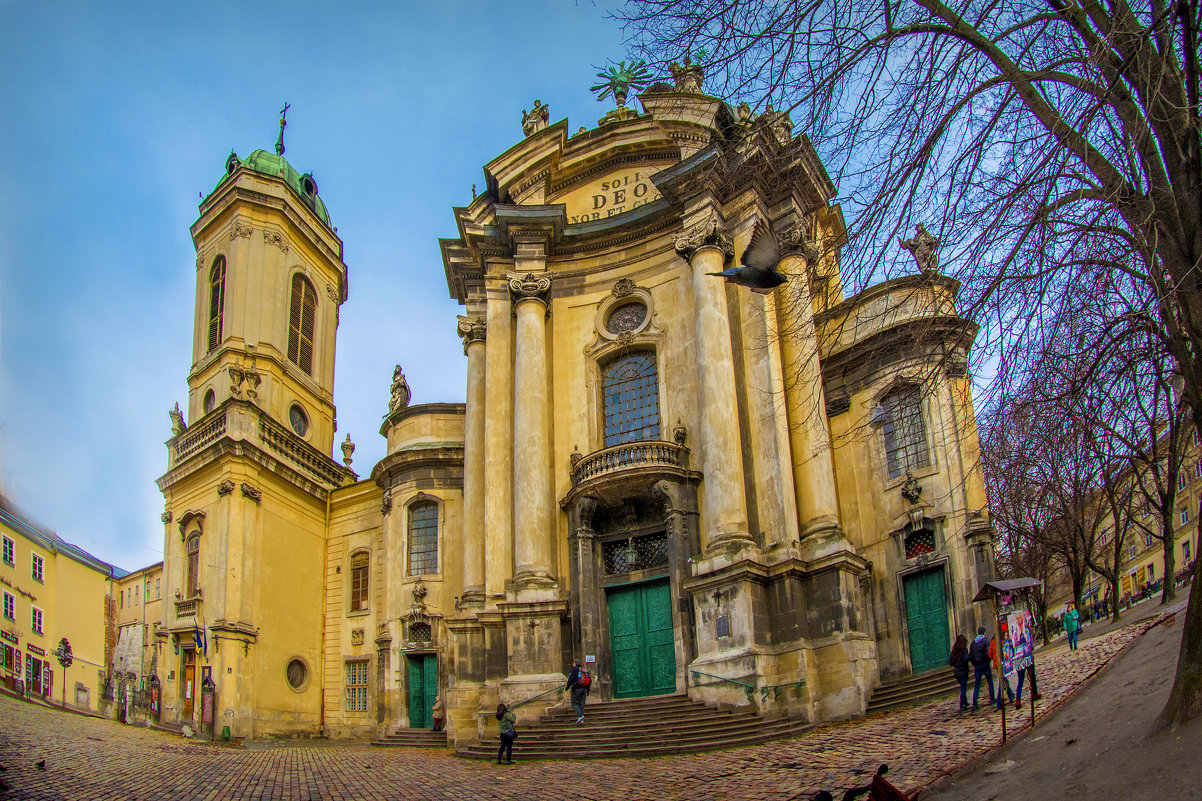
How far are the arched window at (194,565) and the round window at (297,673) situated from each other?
12.3 feet

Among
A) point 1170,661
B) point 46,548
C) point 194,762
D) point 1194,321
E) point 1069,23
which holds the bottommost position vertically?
point 194,762

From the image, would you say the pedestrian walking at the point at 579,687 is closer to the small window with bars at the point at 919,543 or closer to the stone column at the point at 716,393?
the stone column at the point at 716,393

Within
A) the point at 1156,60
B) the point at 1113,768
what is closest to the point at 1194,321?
the point at 1156,60

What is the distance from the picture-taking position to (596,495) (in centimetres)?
2250

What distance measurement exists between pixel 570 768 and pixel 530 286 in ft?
44.3

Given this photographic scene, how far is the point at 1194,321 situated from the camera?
7.91 m

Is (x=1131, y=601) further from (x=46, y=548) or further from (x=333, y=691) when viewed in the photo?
(x=46, y=548)

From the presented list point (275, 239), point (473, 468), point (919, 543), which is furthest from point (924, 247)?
point (275, 239)

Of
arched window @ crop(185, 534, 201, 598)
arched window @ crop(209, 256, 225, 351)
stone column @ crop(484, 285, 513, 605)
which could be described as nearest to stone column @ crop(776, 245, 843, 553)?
stone column @ crop(484, 285, 513, 605)

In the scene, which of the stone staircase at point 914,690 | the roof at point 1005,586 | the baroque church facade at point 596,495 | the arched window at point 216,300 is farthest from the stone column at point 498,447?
the arched window at point 216,300

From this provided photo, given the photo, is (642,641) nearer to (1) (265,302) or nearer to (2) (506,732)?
(2) (506,732)

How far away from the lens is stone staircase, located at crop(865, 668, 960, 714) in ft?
57.8

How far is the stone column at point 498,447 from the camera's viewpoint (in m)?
23.1

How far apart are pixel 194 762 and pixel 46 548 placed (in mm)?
14698
